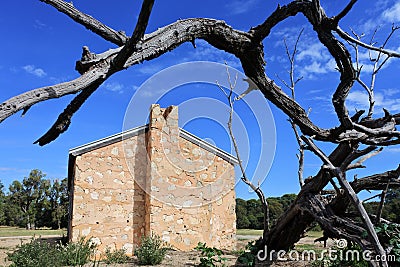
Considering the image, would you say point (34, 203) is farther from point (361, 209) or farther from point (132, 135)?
point (361, 209)

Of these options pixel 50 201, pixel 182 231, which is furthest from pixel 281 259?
pixel 50 201

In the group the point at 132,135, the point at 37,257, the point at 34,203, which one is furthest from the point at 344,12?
the point at 34,203

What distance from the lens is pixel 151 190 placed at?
8891 mm

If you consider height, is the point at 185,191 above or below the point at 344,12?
below

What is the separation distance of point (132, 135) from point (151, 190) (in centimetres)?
154

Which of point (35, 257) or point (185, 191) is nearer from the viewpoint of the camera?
point (35, 257)

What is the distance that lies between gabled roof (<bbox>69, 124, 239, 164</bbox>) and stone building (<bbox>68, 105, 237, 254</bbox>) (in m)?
0.02

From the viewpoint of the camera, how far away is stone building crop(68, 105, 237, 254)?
8.64 metres

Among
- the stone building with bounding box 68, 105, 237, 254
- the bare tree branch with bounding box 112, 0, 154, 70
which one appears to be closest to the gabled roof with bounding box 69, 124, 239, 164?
the stone building with bounding box 68, 105, 237, 254

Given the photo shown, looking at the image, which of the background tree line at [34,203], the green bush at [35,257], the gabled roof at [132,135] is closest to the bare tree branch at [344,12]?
the green bush at [35,257]

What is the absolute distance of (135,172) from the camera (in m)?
9.23

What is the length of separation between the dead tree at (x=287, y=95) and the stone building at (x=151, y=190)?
13.5 feet

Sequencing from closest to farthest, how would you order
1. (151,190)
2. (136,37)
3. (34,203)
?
1. (136,37)
2. (151,190)
3. (34,203)

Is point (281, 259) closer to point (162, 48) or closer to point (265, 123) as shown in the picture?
point (265, 123)
